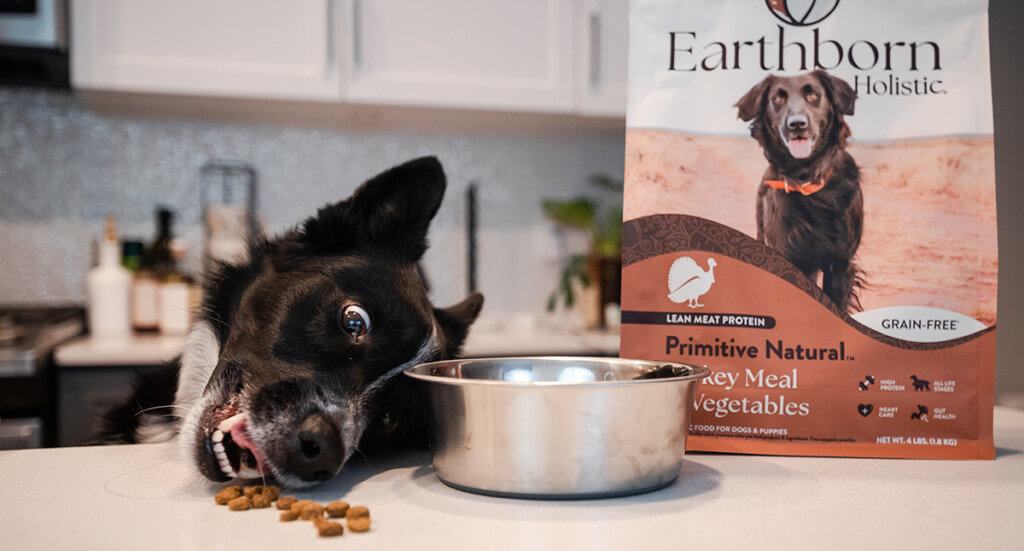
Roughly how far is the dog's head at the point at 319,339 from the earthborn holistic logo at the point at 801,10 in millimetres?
474

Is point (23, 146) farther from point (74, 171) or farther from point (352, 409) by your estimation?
point (352, 409)

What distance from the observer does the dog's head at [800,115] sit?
0.84 metres

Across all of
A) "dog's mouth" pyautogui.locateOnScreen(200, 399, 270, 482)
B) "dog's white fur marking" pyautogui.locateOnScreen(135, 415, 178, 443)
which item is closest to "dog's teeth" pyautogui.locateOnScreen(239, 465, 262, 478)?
"dog's mouth" pyautogui.locateOnScreen(200, 399, 270, 482)

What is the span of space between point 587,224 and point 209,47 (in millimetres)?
1521

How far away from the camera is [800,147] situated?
0.85 meters

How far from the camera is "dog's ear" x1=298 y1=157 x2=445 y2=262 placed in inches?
41.4

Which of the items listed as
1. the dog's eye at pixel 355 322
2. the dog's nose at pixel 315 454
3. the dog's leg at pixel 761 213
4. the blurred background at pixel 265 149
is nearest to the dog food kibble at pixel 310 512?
the dog's nose at pixel 315 454

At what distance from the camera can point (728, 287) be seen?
2.77 ft

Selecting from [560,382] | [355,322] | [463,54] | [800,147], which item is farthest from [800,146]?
[463,54]

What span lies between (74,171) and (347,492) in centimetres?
247

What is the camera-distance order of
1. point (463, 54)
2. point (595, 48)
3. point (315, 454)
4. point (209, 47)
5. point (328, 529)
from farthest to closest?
1. point (595, 48)
2. point (463, 54)
3. point (209, 47)
4. point (315, 454)
5. point (328, 529)

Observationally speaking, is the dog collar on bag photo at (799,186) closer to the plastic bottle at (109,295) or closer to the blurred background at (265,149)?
the blurred background at (265,149)

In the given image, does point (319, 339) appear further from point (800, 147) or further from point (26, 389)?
point (26, 389)

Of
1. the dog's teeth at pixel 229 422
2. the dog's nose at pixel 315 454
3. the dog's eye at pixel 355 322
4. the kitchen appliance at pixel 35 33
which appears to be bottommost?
the dog's nose at pixel 315 454
